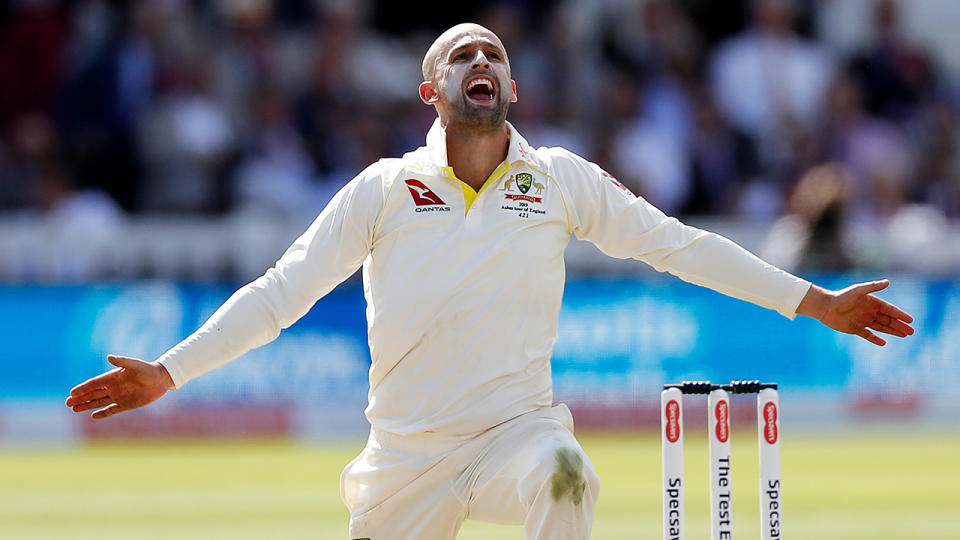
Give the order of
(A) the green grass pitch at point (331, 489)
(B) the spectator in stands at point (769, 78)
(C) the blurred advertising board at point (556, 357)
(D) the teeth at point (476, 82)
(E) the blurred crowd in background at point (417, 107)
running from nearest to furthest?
(D) the teeth at point (476, 82) → (A) the green grass pitch at point (331, 489) → (C) the blurred advertising board at point (556, 357) → (E) the blurred crowd in background at point (417, 107) → (B) the spectator in stands at point (769, 78)

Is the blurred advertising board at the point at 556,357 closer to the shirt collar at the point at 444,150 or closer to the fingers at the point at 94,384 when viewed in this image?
the shirt collar at the point at 444,150

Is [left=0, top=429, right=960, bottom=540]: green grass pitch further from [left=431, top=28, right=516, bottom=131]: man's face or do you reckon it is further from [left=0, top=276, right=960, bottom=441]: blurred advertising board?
[left=431, top=28, right=516, bottom=131]: man's face

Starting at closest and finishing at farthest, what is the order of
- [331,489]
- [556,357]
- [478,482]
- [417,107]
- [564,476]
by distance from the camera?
[564,476] → [478,482] → [331,489] → [556,357] → [417,107]

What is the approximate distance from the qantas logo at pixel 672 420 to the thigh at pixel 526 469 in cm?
29

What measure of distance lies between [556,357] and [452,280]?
26.9ft

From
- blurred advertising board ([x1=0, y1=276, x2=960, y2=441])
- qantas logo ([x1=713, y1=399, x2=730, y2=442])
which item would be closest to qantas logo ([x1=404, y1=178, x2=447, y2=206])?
qantas logo ([x1=713, y1=399, x2=730, y2=442])

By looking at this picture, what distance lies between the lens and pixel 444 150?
604cm

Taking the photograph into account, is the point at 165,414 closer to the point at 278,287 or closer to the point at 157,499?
the point at 157,499

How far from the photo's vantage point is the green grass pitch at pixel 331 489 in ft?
30.8

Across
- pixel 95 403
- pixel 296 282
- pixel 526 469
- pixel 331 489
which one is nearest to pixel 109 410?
pixel 95 403

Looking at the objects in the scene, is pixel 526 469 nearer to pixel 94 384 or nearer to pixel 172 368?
pixel 172 368

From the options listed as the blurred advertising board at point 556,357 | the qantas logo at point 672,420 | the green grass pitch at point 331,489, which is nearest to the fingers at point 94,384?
the qantas logo at point 672,420

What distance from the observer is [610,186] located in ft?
20.4

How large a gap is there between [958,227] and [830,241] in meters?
2.97
